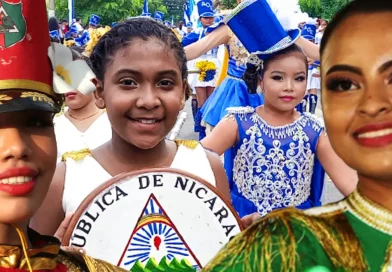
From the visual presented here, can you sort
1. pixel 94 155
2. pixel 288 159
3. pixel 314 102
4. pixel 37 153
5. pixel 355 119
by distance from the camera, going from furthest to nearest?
pixel 314 102, pixel 288 159, pixel 94 155, pixel 37 153, pixel 355 119

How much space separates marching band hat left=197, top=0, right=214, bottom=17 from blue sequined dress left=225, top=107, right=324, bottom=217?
27.0ft

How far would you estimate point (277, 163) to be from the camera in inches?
137

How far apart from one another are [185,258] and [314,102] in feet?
30.6

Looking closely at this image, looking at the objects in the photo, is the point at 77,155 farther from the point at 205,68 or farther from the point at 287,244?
the point at 205,68

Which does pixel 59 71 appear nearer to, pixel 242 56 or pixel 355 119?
pixel 355 119

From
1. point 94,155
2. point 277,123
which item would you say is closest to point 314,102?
point 277,123

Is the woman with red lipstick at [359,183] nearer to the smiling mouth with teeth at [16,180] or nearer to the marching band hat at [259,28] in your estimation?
the smiling mouth with teeth at [16,180]

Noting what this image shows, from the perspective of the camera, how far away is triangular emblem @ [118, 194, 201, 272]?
204 cm

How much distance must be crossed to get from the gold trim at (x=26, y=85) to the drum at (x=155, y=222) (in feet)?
1.94

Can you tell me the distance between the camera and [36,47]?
1462 mm

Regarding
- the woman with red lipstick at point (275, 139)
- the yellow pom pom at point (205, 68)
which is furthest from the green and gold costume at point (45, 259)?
the yellow pom pom at point (205, 68)

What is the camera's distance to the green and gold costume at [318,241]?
1318 mm

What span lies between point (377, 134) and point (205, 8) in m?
10.7

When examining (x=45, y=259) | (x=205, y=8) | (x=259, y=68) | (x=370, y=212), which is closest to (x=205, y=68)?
(x=205, y=8)
